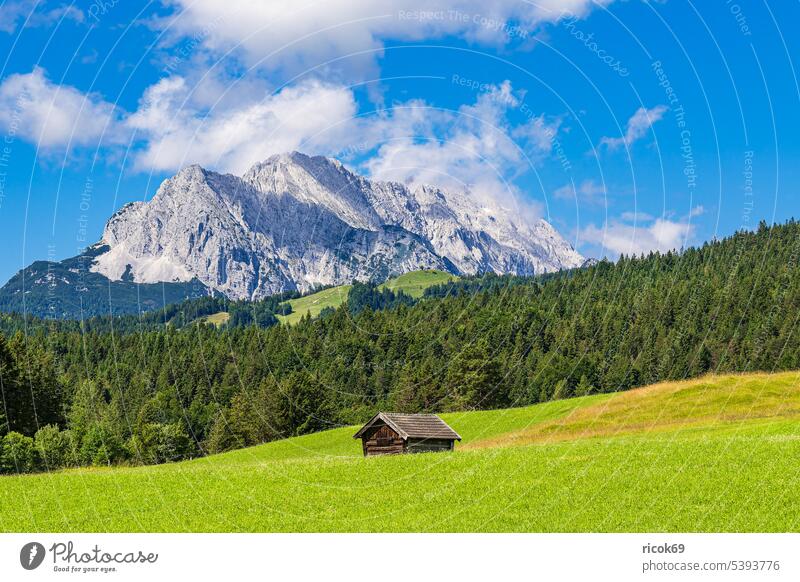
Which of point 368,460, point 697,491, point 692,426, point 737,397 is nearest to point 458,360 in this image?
point 737,397

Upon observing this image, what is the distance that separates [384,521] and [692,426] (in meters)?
34.1

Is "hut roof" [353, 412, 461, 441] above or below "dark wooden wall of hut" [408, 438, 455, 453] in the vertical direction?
above

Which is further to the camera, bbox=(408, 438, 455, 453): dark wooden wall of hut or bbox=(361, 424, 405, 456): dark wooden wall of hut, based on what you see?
bbox=(361, 424, 405, 456): dark wooden wall of hut

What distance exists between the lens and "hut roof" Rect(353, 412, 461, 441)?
44375 mm

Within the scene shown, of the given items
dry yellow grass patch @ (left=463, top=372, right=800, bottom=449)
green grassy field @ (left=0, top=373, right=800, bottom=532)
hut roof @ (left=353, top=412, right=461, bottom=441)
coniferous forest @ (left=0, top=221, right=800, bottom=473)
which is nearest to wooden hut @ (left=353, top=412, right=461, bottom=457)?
hut roof @ (left=353, top=412, right=461, bottom=441)

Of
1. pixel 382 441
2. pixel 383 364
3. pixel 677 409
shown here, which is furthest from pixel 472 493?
pixel 383 364

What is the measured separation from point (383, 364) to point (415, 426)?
3835 inches

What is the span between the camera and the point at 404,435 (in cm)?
Answer: 4378

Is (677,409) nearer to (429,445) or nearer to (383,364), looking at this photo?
(429,445)

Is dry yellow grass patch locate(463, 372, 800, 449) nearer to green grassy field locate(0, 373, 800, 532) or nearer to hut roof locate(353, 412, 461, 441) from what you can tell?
hut roof locate(353, 412, 461, 441)

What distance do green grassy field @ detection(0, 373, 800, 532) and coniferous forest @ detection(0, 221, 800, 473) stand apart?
106ft

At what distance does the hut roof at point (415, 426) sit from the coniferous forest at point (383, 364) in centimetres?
3122

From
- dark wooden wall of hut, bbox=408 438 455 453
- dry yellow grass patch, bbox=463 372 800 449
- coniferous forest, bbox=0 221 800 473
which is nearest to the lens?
dark wooden wall of hut, bbox=408 438 455 453
